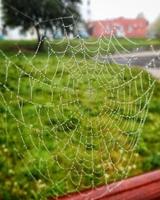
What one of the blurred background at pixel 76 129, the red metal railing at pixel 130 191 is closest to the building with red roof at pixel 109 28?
the blurred background at pixel 76 129

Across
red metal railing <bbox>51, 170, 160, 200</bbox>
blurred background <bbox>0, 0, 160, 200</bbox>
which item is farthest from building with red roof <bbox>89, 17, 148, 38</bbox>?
red metal railing <bbox>51, 170, 160, 200</bbox>

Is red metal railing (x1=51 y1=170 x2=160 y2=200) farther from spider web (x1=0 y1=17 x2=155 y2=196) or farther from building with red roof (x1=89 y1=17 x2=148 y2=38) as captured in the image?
building with red roof (x1=89 y1=17 x2=148 y2=38)

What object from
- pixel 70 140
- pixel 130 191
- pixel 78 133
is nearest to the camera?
pixel 130 191

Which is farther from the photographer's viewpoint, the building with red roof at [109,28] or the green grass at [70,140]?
the green grass at [70,140]

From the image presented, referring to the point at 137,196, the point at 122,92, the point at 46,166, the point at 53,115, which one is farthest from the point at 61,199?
the point at 122,92

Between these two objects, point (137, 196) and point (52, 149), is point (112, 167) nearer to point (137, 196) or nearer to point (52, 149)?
point (52, 149)

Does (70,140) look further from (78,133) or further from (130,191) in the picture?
(130,191)

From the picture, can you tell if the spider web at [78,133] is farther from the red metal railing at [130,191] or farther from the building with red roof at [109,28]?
the red metal railing at [130,191]

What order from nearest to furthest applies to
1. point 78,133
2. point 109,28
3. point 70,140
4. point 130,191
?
point 130,191 → point 70,140 → point 78,133 → point 109,28

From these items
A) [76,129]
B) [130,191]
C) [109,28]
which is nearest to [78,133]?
[76,129]

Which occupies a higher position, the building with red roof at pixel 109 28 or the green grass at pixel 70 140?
the building with red roof at pixel 109 28
